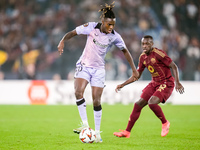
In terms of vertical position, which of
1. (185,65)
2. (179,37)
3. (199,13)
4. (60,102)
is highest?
(199,13)

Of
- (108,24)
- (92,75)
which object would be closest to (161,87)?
(92,75)

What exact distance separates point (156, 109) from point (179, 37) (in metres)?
12.3

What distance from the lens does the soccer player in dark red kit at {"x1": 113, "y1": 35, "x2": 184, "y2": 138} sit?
24.2 feet

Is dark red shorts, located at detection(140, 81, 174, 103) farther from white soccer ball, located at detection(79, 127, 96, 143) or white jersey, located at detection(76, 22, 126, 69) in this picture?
white soccer ball, located at detection(79, 127, 96, 143)

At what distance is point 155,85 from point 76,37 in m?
10.6

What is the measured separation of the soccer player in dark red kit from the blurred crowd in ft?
29.9

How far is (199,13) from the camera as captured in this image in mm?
20188

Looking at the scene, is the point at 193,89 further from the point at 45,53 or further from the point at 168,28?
the point at 45,53

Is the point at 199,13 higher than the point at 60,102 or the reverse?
higher

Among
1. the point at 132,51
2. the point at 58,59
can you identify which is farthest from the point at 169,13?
the point at 58,59

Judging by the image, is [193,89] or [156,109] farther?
[193,89]

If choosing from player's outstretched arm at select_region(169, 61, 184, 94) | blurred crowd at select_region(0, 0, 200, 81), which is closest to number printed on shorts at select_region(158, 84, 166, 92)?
player's outstretched arm at select_region(169, 61, 184, 94)

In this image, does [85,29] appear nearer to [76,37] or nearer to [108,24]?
[108,24]

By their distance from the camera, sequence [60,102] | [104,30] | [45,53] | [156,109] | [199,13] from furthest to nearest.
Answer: [199,13] < [45,53] < [60,102] < [156,109] < [104,30]
